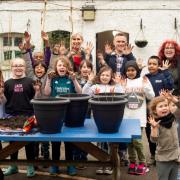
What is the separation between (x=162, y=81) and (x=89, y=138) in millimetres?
1768

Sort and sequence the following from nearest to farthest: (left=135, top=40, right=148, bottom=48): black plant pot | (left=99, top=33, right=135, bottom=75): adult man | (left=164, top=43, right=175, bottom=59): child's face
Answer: (left=164, top=43, right=175, bottom=59): child's face < (left=99, top=33, right=135, bottom=75): adult man < (left=135, top=40, right=148, bottom=48): black plant pot

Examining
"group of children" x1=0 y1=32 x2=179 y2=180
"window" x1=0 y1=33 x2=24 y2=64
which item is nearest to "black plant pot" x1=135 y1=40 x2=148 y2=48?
"window" x1=0 y1=33 x2=24 y2=64

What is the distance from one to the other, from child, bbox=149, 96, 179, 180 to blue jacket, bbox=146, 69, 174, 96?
133cm

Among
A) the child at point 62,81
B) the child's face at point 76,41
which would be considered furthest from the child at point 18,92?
the child's face at point 76,41

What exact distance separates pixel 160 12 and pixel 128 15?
0.92m

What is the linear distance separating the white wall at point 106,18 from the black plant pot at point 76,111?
8.07 m

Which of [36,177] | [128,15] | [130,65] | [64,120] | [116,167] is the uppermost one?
[128,15]

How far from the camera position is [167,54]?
219 inches

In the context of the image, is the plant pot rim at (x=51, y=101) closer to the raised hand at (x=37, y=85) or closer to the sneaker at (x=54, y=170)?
the raised hand at (x=37, y=85)

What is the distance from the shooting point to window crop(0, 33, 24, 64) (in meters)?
12.8

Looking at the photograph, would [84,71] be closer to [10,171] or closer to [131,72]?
[131,72]

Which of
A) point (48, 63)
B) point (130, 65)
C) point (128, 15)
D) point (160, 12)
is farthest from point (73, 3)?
point (130, 65)

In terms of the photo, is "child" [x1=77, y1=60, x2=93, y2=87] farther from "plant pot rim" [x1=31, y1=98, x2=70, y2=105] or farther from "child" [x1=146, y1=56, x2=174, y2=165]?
"plant pot rim" [x1=31, y1=98, x2=70, y2=105]

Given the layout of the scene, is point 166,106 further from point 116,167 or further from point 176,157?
point 116,167
